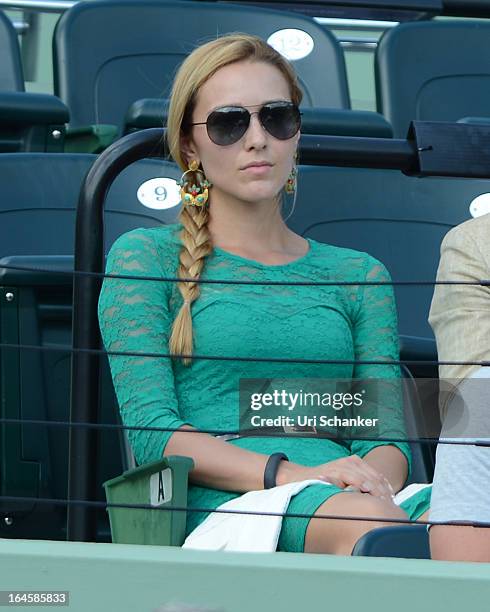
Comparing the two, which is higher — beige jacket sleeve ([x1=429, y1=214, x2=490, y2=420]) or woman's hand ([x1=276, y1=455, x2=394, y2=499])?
beige jacket sleeve ([x1=429, y1=214, x2=490, y2=420])

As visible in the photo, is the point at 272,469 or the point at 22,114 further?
the point at 22,114

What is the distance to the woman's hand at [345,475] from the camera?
211cm

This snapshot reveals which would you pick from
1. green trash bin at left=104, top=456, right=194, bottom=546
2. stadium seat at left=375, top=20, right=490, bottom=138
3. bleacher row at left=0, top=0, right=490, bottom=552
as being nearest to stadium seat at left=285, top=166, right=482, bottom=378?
bleacher row at left=0, top=0, right=490, bottom=552

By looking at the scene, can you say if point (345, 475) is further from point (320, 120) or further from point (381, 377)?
point (320, 120)

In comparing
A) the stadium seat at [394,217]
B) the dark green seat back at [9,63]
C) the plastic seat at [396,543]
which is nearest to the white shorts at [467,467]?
the plastic seat at [396,543]

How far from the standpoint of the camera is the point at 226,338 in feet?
7.72

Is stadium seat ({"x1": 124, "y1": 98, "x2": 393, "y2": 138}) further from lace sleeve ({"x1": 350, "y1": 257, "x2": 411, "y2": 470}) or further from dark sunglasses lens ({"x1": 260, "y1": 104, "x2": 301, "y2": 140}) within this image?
dark sunglasses lens ({"x1": 260, "y1": 104, "x2": 301, "y2": 140})

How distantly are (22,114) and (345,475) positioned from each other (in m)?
1.51

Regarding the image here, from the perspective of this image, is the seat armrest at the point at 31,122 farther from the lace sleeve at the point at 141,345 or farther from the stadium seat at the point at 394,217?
the lace sleeve at the point at 141,345

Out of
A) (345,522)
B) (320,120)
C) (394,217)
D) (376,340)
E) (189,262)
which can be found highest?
(320,120)

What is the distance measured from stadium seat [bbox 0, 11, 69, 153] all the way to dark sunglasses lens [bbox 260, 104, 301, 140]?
3.44ft

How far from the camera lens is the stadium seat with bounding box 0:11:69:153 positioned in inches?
128

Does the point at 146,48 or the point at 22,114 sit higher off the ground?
the point at 146,48

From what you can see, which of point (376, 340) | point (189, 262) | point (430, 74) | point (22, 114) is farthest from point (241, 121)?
point (430, 74)
